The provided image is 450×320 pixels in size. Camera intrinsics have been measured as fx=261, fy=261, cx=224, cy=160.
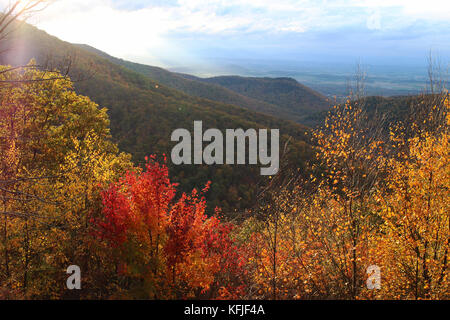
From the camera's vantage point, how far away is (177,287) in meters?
11.1

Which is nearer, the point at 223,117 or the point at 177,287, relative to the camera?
the point at 177,287

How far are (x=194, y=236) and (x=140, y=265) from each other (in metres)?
2.65

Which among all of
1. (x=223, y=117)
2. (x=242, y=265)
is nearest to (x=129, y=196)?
(x=242, y=265)

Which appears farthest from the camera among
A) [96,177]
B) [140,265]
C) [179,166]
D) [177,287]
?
[179,166]

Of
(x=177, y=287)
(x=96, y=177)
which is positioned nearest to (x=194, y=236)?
(x=177, y=287)

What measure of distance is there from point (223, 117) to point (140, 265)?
225 feet

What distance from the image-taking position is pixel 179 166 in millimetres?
51562
